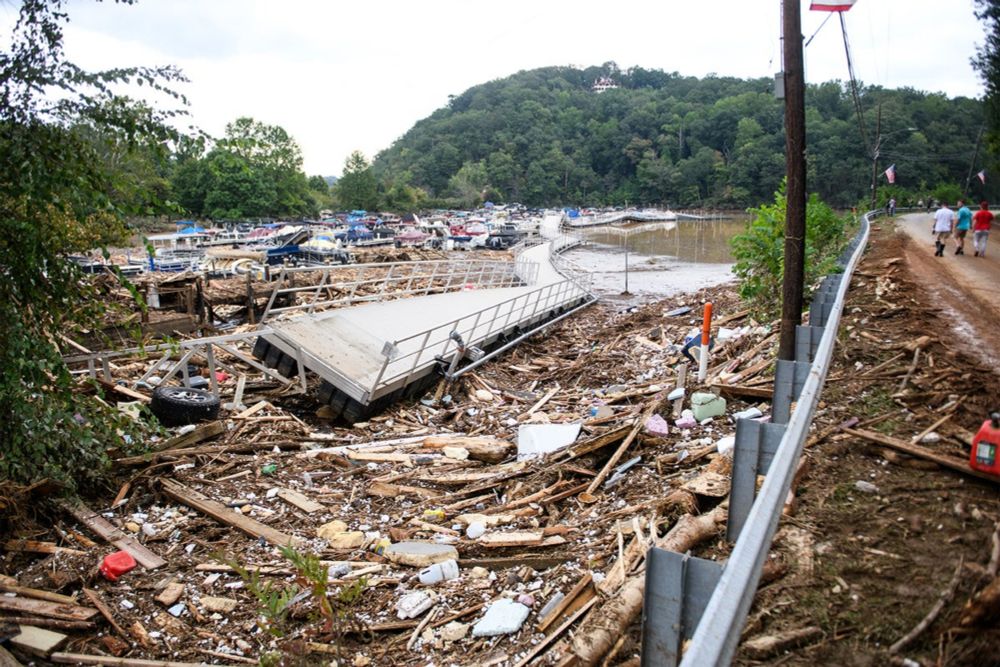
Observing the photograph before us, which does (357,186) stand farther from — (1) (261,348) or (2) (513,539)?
(2) (513,539)

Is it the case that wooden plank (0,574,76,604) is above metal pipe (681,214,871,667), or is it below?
below

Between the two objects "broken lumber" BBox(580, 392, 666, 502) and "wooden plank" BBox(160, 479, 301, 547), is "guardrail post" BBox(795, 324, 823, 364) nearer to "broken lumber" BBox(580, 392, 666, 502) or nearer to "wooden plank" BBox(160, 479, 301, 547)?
"broken lumber" BBox(580, 392, 666, 502)

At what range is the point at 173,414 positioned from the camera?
983cm

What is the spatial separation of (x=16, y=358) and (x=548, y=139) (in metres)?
200

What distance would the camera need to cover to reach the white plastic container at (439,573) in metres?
5.64

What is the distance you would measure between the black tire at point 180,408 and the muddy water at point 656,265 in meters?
19.0

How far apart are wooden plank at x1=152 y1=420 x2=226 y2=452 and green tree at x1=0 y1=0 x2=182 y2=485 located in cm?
167

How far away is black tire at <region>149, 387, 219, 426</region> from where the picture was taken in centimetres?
984

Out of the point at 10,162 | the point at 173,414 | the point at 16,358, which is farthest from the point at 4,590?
the point at 173,414

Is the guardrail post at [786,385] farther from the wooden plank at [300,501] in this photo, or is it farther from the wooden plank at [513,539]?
the wooden plank at [300,501]

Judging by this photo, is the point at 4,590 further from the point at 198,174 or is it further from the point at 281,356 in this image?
the point at 198,174

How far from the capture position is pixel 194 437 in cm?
920

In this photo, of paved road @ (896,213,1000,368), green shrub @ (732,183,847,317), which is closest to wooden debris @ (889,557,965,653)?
paved road @ (896,213,1000,368)

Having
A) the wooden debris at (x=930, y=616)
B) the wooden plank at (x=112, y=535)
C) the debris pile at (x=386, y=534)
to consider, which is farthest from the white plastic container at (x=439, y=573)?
the wooden debris at (x=930, y=616)
